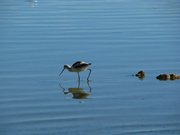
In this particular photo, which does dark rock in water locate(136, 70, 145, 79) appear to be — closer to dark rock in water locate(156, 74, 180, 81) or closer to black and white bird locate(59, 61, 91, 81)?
dark rock in water locate(156, 74, 180, 81)

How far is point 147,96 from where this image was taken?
12922 millimetres

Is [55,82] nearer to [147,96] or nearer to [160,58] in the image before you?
[147,96]

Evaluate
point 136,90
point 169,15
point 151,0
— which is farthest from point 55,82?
point 151,0

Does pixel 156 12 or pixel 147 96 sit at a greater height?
pixel 156 12

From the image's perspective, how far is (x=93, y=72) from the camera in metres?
14.9

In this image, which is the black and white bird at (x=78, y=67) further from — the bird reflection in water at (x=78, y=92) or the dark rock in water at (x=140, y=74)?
the dark rock in water at (x=140, y=74)

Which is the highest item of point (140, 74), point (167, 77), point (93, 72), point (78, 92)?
point (93, 72)

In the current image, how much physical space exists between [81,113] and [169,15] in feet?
44.4

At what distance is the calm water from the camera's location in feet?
36.6

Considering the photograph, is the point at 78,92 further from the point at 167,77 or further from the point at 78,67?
the point at 167,77

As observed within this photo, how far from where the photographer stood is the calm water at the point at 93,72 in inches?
439

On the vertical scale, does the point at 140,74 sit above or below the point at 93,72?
below

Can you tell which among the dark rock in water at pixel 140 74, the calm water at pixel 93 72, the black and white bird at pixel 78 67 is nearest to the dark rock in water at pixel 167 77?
the calm water at pixel 93 72

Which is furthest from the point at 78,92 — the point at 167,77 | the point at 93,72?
the point at 167,77
